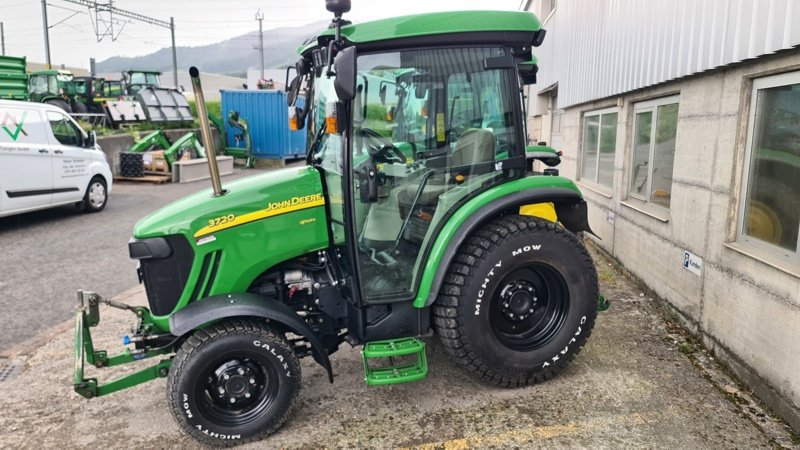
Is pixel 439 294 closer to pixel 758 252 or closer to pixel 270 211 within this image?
pixel 270 211

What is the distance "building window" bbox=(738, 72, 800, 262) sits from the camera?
3.27 meters

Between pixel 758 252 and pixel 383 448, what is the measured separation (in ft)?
8.73

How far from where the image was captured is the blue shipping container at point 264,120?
781 inches

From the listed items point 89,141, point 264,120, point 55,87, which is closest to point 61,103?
point 55,87

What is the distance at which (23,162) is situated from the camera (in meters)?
8.59

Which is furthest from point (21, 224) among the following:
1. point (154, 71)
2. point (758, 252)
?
point (154, 71)

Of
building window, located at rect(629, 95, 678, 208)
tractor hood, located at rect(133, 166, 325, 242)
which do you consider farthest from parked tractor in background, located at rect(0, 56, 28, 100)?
building window, located at rect(629, 95, 678, 208)

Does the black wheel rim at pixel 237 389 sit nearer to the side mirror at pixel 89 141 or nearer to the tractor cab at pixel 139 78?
the side mirror at pixel 89 141

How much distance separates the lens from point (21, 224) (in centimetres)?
933

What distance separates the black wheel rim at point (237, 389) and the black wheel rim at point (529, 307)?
1451mm

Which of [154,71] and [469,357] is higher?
[154,71]

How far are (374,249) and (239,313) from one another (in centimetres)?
88

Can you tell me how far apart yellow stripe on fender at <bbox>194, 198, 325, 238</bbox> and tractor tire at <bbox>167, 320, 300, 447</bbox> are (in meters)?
0.54

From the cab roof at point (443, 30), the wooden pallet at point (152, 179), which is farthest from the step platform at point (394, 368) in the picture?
the wooden pallet at point (152, 179)
